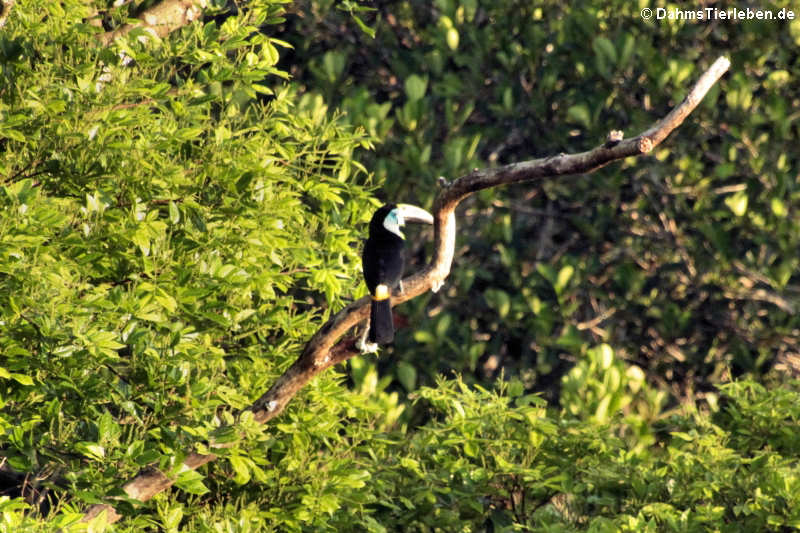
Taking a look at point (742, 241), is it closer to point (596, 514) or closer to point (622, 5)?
point (622, 5)

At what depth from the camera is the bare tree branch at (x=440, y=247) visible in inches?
137

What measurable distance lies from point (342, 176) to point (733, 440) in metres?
2.12

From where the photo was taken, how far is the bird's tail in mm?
3846

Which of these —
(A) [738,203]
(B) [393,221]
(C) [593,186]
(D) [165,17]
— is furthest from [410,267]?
(B) [393,221]

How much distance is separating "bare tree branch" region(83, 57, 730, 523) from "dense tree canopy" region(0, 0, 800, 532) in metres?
0.11

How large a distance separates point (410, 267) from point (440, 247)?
13.4 feet

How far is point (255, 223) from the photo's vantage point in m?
4.32

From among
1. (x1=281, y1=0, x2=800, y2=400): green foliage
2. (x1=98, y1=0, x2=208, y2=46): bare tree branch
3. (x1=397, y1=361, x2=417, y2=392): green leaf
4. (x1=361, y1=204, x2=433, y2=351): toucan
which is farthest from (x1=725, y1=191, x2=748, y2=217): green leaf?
(x1=98, y1=0, x2=208, y2=46): bare tree branch

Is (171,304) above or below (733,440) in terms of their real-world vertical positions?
above

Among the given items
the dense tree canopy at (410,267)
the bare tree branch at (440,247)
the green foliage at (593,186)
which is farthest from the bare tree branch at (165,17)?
the green foliage at (593,186)

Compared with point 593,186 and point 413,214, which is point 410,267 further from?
point 413,214

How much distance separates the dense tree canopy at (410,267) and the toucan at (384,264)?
31 cm

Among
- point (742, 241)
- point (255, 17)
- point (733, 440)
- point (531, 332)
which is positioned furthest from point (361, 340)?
point (742, 241)

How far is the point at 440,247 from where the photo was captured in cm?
383
